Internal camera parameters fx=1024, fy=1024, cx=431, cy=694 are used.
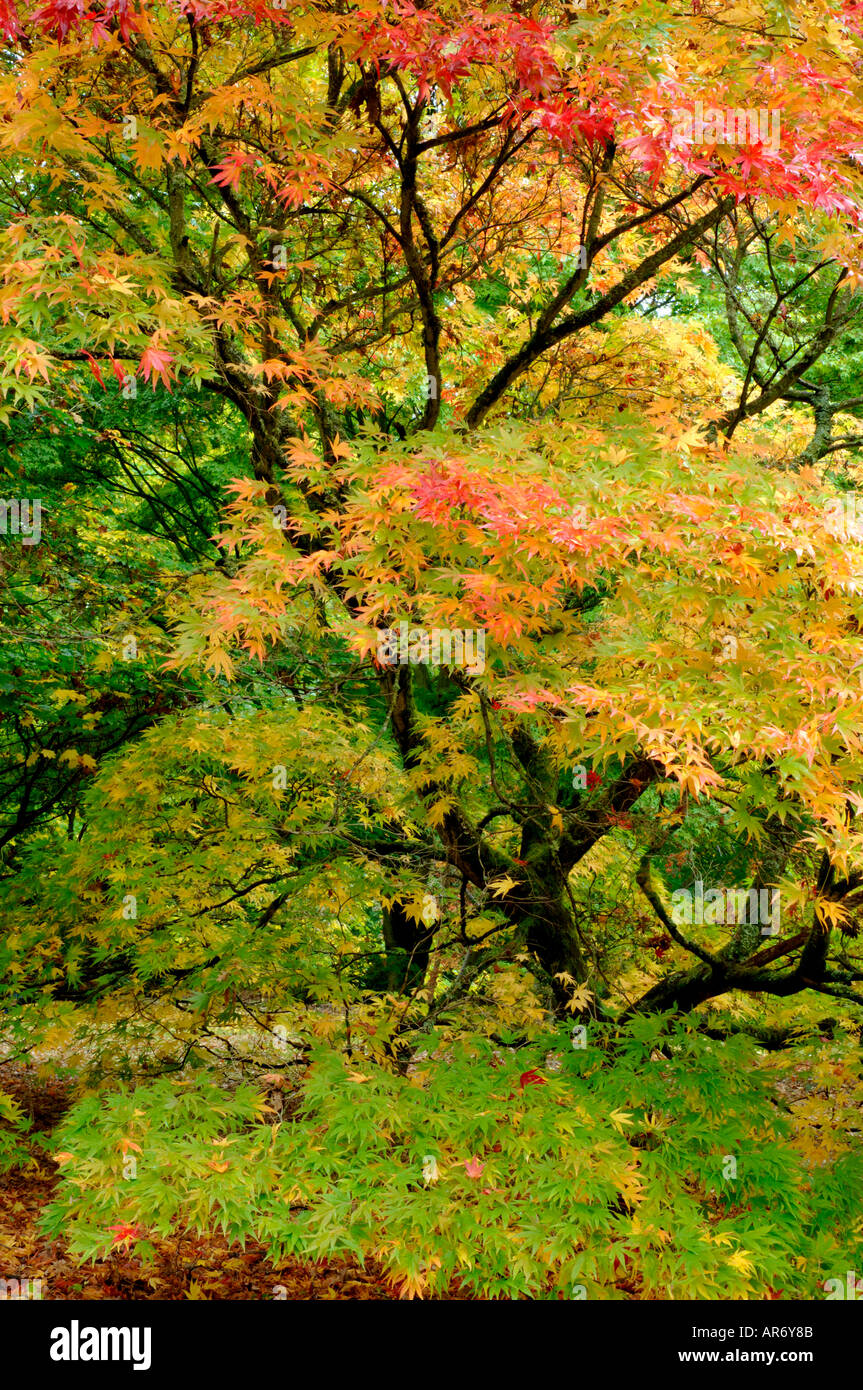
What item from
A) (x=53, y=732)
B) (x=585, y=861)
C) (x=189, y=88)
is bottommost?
(x=585, y=861)

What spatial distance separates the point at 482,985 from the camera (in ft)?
18.9

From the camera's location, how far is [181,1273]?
5.08 m

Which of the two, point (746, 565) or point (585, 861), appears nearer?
point (746, 565)

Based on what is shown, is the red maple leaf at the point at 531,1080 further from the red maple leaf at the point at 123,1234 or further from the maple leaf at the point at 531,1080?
the red maple leaf at the point at 123,1234

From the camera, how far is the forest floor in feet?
16.1

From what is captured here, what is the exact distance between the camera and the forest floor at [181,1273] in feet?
16.1

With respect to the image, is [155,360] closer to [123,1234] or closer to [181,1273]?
[123,1234]

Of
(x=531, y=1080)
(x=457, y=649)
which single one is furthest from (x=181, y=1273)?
(x=457, y=649)

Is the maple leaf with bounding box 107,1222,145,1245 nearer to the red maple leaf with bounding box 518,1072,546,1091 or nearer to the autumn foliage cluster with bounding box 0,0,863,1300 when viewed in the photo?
the autumn foliage cluster with bounding box 0,0,863,1300

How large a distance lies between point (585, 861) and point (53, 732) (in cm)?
429

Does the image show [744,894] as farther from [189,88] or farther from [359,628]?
[189,88]

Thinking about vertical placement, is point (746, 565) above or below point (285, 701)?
above

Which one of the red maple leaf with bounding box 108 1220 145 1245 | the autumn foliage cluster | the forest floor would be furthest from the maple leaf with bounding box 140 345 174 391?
the forest floor
